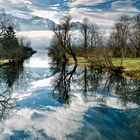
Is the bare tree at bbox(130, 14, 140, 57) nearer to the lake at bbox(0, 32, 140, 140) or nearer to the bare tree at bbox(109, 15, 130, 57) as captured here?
the bare tree at bbox(109, 15, 130, 57)

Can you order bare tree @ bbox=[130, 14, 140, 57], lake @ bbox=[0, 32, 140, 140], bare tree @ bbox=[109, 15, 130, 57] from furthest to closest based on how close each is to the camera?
bare tree @ bbox=[130, 14, 140, 57]
bare tree @ bbox=[109, 15, 130, 57]
lake @ bbox=[0, 32, 140, 140]

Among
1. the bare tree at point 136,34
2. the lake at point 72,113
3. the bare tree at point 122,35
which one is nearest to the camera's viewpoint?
the lake at point 72,113

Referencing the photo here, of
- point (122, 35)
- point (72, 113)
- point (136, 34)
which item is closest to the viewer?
point (72, 113)

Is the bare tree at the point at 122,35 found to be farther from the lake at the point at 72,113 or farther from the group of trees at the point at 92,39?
the lake at the point at 72,113

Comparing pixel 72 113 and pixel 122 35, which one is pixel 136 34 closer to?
pixel 122 35

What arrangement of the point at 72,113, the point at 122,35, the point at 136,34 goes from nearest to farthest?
the point at 72,113
the point at 122,35
the point at 136,34

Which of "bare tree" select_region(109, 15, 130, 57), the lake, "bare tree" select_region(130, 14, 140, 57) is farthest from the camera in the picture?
"bare tree" select_region(130, 14, 140, 57)

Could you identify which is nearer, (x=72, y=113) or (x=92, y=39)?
(x=72, y=113)

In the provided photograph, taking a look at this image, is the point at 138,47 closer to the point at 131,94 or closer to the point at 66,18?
the point at 66,18

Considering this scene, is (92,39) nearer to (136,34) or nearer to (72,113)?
(136,34)

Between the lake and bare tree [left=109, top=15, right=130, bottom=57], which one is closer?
the lake

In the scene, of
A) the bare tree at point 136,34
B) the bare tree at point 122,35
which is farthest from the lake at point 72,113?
the bare tree at point 136,34

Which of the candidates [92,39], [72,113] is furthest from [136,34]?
[72,113]

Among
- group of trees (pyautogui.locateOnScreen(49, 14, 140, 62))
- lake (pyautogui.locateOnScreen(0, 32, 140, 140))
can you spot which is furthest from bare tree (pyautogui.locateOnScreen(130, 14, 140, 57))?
lake (pyautogui.locateOnScreen(0, 32, 140, 140))
